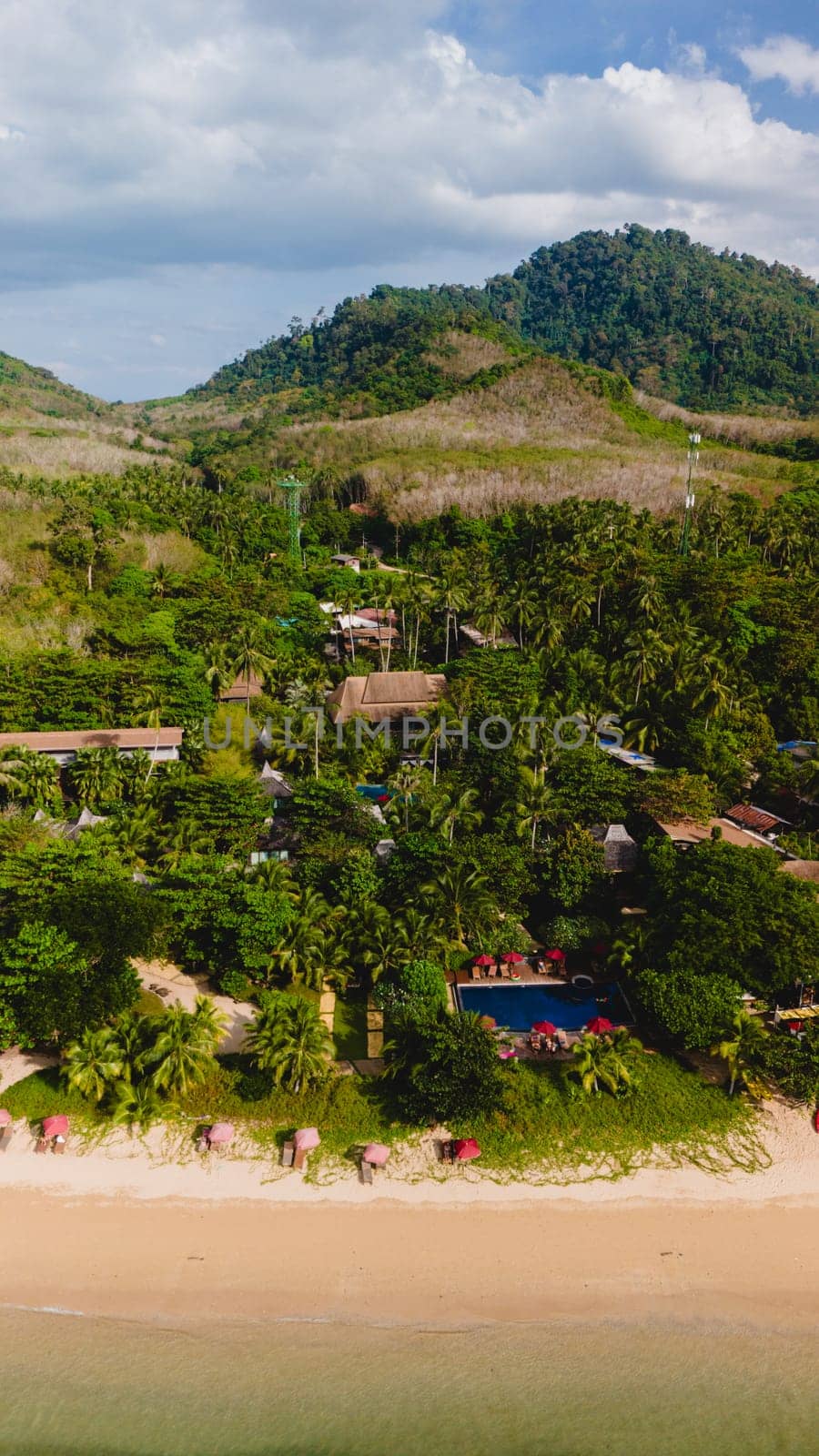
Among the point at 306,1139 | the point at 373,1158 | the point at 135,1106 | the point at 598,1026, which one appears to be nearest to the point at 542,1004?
the point at 598,1026

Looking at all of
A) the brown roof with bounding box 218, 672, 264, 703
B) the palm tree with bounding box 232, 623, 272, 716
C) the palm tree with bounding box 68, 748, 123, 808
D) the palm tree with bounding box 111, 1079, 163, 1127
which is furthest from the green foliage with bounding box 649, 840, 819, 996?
the brown roof with bounding box 218, 672, 264, 703

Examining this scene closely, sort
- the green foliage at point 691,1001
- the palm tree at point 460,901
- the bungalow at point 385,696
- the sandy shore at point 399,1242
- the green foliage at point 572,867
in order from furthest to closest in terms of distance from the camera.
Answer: the bungalow at point 385,696
the green foliage at point 572,867
the palm tree at point 460,901
the green foliage at point 691,1001
the sandy shore at point 399,1242

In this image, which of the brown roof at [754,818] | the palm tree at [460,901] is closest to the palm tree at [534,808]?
the palm tree at [460,901]

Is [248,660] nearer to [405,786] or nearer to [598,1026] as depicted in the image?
[405,786]

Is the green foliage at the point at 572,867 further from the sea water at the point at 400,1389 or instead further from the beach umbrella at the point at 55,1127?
the beach umbrella at the point at 55,1127

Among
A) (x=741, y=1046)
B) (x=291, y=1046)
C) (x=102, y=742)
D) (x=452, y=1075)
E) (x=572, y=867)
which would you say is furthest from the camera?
(x=102, y=742)

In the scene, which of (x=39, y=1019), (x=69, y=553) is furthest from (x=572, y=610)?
(x=39, y=1019)
